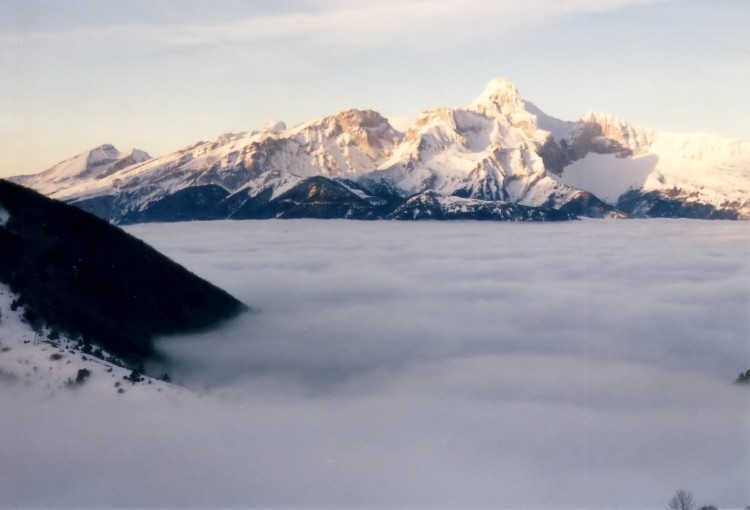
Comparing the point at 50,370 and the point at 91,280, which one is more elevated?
the point at 91,280

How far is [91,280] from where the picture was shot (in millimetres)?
141125

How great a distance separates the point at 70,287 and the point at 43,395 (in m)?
58.8

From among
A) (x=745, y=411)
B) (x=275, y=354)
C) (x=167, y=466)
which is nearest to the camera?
(x=167, y=466)

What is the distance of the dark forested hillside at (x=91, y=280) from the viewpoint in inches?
4692

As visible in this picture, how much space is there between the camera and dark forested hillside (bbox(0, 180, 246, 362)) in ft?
391

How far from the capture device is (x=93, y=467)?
66.4m

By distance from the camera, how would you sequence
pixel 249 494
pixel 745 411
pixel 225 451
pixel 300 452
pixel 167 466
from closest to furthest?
pixel 249 494, pixel 167 466, pixel 225 451, pixel 300 452, pixel 745 411

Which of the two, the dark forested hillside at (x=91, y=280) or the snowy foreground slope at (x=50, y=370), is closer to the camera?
the snowy foreground slope at (x=50, y=370)

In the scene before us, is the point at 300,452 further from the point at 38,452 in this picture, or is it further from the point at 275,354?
the point at 275,354

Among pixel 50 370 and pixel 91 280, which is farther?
pixel 91 280

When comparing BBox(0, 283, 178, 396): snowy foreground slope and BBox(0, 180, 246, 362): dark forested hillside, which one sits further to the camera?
BBox(0, 180, 246, 362): dark forested hillside

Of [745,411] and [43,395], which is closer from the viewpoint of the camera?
[43,395]

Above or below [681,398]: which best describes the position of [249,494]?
above

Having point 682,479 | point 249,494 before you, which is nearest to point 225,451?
point 249,494
